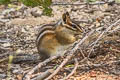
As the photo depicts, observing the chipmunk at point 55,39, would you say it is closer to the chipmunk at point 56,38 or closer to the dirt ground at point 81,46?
the chipmunk at point 56,38

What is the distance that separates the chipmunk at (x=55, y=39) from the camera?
546cm

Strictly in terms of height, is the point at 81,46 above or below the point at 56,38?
below

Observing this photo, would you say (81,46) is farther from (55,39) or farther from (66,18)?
(66,18)

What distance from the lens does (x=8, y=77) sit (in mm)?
4969

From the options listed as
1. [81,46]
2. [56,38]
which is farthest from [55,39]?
[81,46]

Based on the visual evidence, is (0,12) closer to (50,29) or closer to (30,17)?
(30,17)

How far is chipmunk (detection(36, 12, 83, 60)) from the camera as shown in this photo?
5458 mm

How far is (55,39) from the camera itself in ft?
18.2

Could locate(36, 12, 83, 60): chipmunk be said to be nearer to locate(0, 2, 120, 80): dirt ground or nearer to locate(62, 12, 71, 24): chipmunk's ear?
locate(62, 12, 71, 24): chipmunk's ear

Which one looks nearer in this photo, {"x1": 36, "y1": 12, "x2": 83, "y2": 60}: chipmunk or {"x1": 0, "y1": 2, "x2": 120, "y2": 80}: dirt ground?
{"x1": 0, "y1": 2, "x2": 120, "y2": 80}: dirt ground

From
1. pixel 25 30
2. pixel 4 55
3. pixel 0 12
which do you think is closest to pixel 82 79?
pixel 4 55

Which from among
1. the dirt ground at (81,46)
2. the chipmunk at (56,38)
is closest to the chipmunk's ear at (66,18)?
the chipmunk at (56,38)

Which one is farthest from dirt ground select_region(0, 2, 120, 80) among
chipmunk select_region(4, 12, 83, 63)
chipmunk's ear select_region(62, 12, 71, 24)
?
chipmunk's ear select_region(62, 12, 71, 24)

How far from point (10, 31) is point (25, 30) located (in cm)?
29
